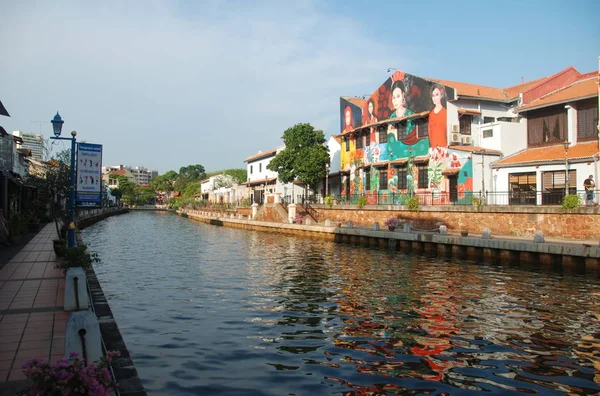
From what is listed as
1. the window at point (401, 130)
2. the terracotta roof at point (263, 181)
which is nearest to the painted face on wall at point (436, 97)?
the window at point (401, 130)

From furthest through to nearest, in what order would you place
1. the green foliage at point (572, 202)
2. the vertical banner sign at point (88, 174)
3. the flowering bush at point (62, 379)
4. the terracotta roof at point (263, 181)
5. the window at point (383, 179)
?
the terracotta roof at point (263, 181) < the window at point (383, 179) < the green foliage at point (572, 202) < the vertical banner sign at point (88, 174) < the flowering bush at point (62, 379)

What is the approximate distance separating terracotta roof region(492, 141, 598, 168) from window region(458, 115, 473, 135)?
13.7 ft

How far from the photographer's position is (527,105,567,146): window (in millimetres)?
28266

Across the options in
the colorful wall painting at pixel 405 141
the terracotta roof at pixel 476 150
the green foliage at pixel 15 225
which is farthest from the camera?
the colorful wall painting at pixel 405 141

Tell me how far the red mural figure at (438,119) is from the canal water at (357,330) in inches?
657

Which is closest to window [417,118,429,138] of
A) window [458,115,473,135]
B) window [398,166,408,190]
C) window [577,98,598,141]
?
window [458,115,473,135]

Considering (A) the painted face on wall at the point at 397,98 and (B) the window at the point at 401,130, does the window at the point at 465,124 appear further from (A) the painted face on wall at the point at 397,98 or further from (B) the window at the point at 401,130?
(A) the painted face on wall at the point at 397,98

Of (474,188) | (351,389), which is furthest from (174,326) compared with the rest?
(474,188)

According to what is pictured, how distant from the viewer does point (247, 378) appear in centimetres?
723

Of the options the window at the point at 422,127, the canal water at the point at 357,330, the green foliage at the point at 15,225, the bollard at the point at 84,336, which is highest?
the window at the point at 422,127

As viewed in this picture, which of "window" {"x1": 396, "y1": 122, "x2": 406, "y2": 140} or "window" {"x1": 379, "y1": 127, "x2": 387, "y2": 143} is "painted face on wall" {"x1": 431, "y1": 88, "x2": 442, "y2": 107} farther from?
"window" {"x1": 379, "y1": 127, "x2": 387, "y2": 143}

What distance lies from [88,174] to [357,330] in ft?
31.3

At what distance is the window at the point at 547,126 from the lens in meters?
28.3

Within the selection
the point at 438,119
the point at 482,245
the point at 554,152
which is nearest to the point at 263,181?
the point at 438,119
